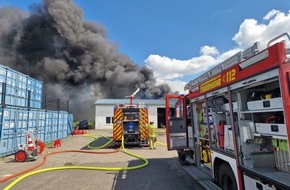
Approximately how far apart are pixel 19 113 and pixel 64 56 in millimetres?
29886

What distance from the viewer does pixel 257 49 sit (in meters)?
3.03

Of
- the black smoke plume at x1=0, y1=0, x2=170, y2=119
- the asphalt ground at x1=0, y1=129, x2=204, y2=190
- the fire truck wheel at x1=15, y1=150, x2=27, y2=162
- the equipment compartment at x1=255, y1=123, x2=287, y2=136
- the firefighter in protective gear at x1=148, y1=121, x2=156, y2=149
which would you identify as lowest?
the asphalt ground at x1=0, y1=129, x2=204, y2=190

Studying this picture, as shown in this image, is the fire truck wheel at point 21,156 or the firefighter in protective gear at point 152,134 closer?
the fire truck wheel at point 21,156

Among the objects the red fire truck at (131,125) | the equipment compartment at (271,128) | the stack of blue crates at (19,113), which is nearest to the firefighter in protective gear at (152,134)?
the red fire truck at (131,125)

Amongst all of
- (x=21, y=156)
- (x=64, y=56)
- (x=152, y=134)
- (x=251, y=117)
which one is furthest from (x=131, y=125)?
(x=64, y=56)

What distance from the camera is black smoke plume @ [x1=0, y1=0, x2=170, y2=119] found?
36000 mm

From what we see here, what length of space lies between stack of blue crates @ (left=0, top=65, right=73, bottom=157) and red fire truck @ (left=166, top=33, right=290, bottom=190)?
8.32 meters

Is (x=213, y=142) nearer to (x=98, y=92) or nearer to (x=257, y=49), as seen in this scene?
(x=257, y=49)

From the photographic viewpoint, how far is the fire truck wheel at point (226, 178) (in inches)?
144

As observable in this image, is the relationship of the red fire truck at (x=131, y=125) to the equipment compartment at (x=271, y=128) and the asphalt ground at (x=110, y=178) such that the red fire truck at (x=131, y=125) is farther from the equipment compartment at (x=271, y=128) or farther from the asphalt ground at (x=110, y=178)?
the equipment compartment at (x=271, y=128)

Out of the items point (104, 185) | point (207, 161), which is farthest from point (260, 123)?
point (104, 185)

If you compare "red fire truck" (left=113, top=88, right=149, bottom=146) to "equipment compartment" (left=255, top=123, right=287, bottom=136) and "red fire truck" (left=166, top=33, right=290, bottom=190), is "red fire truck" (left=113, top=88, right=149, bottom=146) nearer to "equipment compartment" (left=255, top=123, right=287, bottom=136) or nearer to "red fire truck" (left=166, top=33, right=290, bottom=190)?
"red fire truck" (left=166, top=33, right=290, bottom=190)

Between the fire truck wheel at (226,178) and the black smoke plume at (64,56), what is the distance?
1404 inches

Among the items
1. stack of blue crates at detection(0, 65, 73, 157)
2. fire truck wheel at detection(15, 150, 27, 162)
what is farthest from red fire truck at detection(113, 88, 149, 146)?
fire truck wheel at detection(15, 150, 27, 162)
